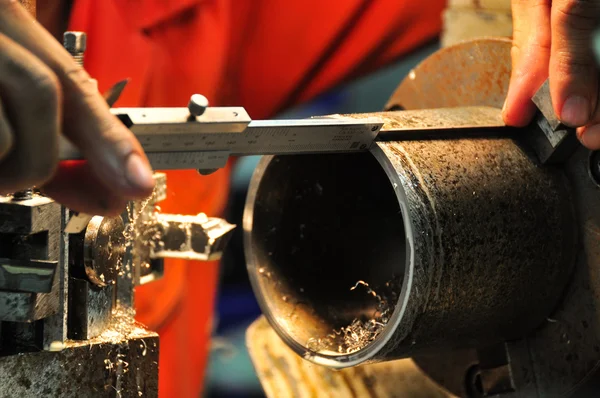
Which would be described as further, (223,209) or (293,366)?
(223,209)

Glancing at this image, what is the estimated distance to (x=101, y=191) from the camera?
651 millimetres

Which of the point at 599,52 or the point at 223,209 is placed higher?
the point at 599,52

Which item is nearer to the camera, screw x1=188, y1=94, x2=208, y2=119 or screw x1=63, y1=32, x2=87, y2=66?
screw x1=188, y1=94, x2=208, y2=119

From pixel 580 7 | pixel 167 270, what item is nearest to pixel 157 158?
pixel 580 7

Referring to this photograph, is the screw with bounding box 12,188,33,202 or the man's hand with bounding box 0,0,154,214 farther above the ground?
the man's hand with bounding box 0,0,154,214

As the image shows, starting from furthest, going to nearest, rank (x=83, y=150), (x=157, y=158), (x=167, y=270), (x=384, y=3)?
(x=384, y=3) < (x=167, y=270) < (x=157, y=158) < (x=83, y=150)

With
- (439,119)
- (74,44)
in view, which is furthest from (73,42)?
(439,119)

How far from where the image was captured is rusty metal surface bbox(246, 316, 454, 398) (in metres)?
1.09

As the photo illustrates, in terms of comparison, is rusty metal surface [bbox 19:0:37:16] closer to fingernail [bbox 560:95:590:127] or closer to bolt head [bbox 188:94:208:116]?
bolt head [bbox 188:94:208:116]

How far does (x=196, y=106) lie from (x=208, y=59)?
1081 millimetres

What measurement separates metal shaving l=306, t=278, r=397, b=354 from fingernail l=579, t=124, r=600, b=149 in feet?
0.95

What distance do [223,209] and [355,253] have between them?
0.98 m

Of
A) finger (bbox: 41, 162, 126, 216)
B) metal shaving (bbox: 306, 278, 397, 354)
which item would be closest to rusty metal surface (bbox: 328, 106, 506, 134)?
metal shaving (bbox: 306, 278, 397, 354)

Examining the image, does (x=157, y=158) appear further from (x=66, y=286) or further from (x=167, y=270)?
(x=167, y=270)
